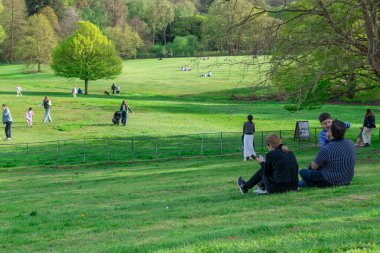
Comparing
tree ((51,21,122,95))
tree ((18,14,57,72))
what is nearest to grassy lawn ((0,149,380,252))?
tree ((51,21,122,95))

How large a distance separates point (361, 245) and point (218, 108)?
51474mm

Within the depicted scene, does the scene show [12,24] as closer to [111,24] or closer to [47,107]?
[111,24]

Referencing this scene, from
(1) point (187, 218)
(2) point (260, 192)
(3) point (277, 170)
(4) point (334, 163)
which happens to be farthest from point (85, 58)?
(1) point (187, 218)

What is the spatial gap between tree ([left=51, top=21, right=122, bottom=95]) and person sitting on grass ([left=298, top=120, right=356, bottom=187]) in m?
64.1

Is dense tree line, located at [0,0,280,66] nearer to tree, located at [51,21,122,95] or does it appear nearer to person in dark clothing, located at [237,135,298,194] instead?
tree, located at [51,21,122,95]

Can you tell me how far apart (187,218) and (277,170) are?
247 cm

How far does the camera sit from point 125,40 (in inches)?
4978

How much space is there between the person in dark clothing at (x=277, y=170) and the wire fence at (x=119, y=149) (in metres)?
17.2

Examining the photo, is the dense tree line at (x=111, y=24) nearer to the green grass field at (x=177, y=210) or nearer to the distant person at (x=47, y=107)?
the distant person at (x=47, y=107)

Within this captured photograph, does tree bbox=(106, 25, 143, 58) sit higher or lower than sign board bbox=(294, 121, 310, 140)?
higher

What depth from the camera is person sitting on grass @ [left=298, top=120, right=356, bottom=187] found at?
464 inches

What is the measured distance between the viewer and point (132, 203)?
13.5 metres

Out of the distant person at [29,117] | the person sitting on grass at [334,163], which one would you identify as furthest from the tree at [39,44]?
the person sitting on grass at [334,163]

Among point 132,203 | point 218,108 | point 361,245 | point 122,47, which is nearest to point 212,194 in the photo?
point 132,203
